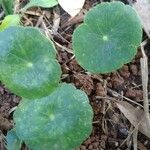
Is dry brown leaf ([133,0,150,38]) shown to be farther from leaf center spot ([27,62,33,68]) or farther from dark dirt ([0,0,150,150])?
leaf center spot ([27,62,33,68])

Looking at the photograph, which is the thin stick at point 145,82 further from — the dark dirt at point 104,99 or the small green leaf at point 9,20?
the small green leaf at point 9,20

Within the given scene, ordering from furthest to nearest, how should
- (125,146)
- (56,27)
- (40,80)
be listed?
(56,27) → (125,146) → (40,80)

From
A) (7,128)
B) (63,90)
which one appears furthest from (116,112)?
(7,128)

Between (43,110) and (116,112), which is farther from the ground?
→ (43,110)

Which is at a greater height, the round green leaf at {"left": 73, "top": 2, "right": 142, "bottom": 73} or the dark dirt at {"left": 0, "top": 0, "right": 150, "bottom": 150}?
the round green leaf at {"left": 73, "top": 2, "right": 142, "bottom": 73}

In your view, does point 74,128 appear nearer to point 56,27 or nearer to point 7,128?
point 7,128

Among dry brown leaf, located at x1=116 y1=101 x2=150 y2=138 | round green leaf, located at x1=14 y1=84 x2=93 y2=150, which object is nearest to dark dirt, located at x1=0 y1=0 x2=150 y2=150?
dry brown leaf, located at x1=116 y1=101 x2=150 y2=138

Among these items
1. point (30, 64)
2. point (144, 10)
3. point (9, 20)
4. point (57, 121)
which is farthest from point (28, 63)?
point (144, 10)
